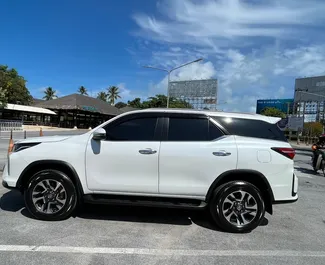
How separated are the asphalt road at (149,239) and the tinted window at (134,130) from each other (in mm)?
1382

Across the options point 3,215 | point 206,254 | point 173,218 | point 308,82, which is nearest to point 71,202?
point 3,215

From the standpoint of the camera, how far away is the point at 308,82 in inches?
2995

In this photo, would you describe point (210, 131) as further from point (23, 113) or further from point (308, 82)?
point (308, 82)

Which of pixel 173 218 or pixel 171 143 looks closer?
pixel 171 143

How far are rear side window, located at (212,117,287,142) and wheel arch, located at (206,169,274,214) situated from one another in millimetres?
607

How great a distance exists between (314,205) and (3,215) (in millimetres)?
6197

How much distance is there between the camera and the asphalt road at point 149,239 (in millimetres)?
3889

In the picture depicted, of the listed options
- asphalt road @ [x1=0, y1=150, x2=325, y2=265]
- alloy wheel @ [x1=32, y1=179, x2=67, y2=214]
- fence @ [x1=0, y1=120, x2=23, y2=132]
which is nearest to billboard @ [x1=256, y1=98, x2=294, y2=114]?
fence @ [x1=0, y1=120, x2=23, y2=132]

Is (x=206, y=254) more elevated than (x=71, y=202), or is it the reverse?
(x=71, y=202)

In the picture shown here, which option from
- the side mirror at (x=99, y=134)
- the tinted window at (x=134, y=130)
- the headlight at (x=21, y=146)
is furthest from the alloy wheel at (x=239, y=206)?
the headlight at (x=21, y=146)

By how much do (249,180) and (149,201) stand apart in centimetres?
160

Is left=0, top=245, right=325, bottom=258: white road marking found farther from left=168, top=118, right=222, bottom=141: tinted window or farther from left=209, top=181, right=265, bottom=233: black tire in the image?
left=168, top=118, right=222, bottom=141: tinted window

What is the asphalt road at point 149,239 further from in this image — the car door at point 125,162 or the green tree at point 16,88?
the green tree at point 16,88

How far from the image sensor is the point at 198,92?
5681 centimetres
